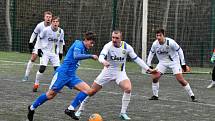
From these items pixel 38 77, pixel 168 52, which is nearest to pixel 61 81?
pixel 168 52

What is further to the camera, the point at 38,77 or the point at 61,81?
the point at 38,77

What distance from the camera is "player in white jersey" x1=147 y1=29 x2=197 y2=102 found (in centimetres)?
1441

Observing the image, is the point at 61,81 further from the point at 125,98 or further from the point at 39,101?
the point at 125,98

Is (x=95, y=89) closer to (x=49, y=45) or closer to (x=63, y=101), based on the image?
(x=63, y=101)

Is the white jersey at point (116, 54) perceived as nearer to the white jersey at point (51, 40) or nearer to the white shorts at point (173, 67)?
the white shorts at point (173, 67)

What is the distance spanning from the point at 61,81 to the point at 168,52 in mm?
4546

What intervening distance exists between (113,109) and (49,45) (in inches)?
165

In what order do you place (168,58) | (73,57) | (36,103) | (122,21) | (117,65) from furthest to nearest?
(122,21)
(168,58)
(117,65)
(73,57)
(36,103)

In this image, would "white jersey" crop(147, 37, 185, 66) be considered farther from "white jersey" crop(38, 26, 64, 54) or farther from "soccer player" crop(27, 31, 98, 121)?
"soccer player" crop(27, 31, 98, 121)

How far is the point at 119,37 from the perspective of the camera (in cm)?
1134

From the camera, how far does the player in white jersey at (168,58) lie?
47.3ft

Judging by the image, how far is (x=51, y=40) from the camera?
15.9 metres

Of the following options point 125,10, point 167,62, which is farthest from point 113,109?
point 125,10

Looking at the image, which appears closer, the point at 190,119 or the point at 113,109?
the point at 190,119
